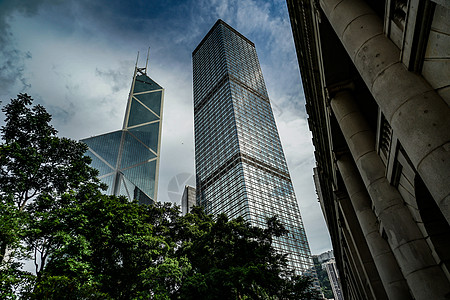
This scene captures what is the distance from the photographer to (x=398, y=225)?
759 centimetres

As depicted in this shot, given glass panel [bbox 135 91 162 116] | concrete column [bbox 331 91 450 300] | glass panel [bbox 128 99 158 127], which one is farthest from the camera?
glass panel [bbox 135 91 162 116]

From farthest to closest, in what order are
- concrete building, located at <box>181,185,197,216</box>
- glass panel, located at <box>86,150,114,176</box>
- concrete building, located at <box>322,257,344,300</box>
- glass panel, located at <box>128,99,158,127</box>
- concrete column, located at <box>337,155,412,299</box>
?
glass panel, located at <box>128,99,158,127</box> < glass panel, located at <box>86,150,114,176</box> < concrete building, located at <box>322,257,344,300</box> < concrete building, located at <box>181,185,197,216</box> < concrete column, located at <box>337,155,412,299</box>

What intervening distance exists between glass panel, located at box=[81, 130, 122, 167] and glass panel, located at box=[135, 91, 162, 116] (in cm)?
3185

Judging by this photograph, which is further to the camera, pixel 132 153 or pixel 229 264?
pixel 132 153

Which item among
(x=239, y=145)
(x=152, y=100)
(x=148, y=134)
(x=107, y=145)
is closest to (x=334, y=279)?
(x=239, y=145)

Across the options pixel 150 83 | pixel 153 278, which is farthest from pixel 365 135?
pixel 150 83

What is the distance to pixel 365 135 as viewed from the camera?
9773mm

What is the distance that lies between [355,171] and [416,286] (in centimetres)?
728

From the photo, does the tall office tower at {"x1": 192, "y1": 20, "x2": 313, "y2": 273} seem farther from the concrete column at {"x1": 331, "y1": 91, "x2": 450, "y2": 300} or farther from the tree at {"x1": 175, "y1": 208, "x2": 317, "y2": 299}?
the concrete column at {"x1": 331, "y1": 91, "x2": 450, "y2": 300}

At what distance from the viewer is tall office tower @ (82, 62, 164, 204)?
431ft

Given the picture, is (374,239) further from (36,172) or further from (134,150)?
(134,150)

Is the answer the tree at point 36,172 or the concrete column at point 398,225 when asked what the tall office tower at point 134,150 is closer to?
the tree at point 36,172

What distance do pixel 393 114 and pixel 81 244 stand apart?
15356mm

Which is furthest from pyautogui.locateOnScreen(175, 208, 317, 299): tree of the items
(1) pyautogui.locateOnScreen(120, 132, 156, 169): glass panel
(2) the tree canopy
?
(1) pyautogui.locateOnScreen(120, 132, 156, 169): glass panel
